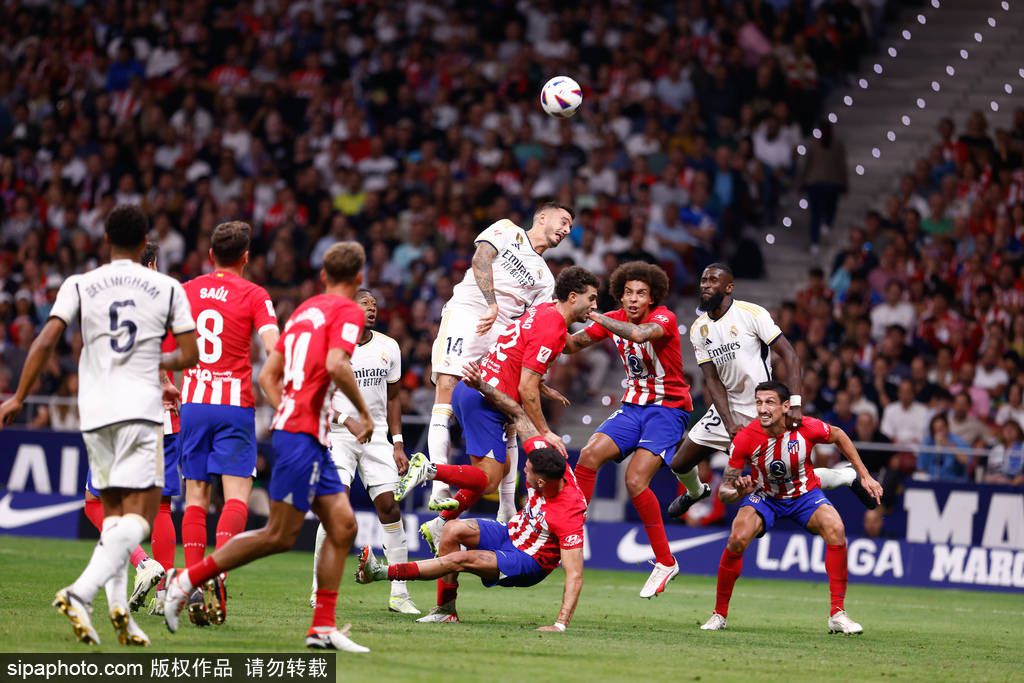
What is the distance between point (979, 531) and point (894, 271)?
4.77 meters

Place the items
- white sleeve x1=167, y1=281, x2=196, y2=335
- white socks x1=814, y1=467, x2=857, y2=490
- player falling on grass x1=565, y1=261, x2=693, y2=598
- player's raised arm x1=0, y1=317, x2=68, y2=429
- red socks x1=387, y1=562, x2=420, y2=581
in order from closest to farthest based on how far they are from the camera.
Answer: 1. player's raised arm x1=0, y1=317, x2=68, y2=429
2. white sleeve x1=167, y1=281, x2=196, y2=335
3. red socks x1=387, y1=562, x2=420, y2=581
4. white socks x1=814, y1=467, x2=857, y2=490
5. player falling on grass x1=565, y1=261, x2=693, y2=598

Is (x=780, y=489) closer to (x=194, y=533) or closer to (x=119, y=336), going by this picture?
(x=194, y=533)

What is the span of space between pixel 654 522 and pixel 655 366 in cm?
138

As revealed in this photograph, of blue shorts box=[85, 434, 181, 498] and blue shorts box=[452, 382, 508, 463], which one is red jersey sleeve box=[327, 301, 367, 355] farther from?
blue shorts box=[452, 382, 508, 463]

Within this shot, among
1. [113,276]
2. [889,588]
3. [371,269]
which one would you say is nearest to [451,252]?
[371,269]

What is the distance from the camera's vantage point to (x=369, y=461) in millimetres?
12594

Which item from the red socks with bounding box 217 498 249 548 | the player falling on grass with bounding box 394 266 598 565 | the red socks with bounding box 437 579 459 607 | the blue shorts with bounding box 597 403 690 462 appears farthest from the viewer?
the blue shorts with bounding box 597 403 690 462

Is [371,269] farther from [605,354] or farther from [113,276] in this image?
[113,276]

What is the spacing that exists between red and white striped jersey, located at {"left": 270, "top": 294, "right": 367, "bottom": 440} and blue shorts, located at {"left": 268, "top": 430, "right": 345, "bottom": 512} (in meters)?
0.06

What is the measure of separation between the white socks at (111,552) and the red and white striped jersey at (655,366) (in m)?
5.26

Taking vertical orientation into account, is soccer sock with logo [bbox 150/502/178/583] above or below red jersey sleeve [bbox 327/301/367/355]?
below

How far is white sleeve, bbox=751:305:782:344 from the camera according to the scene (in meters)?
14.0

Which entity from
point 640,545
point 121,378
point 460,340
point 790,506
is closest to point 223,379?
point 121,378

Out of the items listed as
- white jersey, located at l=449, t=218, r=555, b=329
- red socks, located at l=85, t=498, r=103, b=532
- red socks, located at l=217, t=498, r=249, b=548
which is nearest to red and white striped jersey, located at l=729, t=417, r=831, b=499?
white jersey, located at l=449, t=218, r=555, b=329
